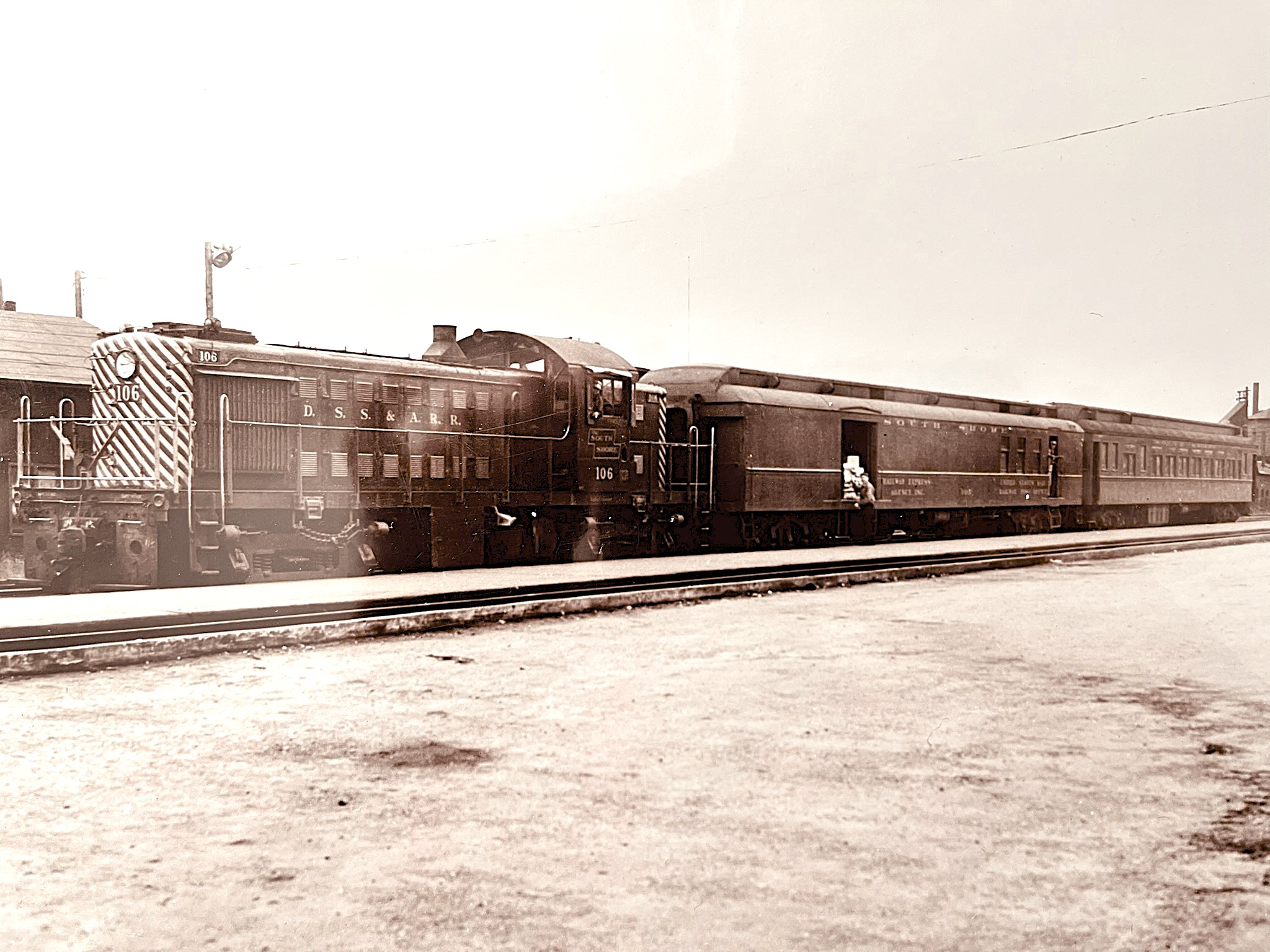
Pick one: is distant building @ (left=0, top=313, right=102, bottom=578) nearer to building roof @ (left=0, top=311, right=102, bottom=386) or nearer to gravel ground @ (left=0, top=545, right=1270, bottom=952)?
building roof @ (left=0, top=311, right=102, bottom=386)

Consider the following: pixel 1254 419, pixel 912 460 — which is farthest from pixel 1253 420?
pixel 912 460

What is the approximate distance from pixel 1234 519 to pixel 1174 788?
142 ft

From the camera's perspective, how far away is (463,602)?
11711mm

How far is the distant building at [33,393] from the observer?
789 inches

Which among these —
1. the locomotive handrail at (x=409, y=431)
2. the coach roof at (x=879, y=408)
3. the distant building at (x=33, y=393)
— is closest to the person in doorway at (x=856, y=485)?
the coach roof at (x=879, y=408)

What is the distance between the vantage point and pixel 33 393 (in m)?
21.2

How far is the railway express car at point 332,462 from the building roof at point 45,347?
594 centimetres

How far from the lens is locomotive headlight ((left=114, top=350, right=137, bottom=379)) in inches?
567

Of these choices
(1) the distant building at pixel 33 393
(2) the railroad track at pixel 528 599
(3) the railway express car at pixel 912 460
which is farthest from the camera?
(3) the railway express car at pixel 912 460

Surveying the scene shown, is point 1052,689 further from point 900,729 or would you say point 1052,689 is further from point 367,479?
point 367,479

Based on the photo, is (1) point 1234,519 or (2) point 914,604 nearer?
(2) point 914,604

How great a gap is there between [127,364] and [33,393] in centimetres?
858

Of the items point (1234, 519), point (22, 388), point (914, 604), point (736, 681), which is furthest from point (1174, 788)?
point (1234, 519)

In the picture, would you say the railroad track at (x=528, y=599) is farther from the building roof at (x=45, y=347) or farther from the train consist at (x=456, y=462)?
the building roof at (x=45, y=347)
